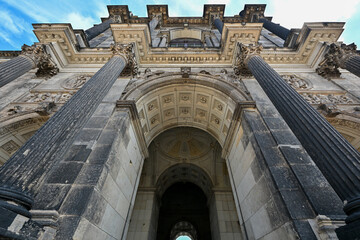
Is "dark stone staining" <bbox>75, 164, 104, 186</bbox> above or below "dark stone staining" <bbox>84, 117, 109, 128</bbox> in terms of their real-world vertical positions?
below

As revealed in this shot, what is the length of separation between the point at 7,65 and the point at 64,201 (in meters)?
6.65

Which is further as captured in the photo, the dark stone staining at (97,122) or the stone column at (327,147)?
the dark stone staining at (97,122)

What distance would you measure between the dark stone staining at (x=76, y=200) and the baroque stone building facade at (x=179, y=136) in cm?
2

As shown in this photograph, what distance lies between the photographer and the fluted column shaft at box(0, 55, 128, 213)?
2.47 meters

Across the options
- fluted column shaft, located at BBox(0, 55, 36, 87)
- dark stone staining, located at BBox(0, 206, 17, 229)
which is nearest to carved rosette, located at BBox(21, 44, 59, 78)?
fluted column shaft, located at BBox(0, 55, 36, 87)

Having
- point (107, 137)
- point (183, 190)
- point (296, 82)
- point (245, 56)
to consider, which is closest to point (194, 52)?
point (245, 56)

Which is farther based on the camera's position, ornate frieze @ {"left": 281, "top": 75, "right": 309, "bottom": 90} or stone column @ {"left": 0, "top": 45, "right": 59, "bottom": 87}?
ornate frieze @ {"left": 281, "top": 75, "right": 309, "bottom": 90}

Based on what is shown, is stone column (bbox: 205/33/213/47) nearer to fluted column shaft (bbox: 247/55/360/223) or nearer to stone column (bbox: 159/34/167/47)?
stone column (bbox: 159/34/167/47)

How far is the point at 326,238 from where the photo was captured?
2.66m

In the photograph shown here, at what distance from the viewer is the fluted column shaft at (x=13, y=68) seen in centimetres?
553

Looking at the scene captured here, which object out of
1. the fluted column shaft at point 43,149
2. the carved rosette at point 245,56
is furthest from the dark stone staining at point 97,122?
the carved rosette at point 245,56

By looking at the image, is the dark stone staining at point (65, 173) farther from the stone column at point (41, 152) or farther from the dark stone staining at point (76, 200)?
the stone column at point (41, 152)

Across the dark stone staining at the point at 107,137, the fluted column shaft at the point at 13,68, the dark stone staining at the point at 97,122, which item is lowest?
the dark stone staining at the point at 107,137

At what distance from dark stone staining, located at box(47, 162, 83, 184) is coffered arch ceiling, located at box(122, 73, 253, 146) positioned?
11.3 ft
